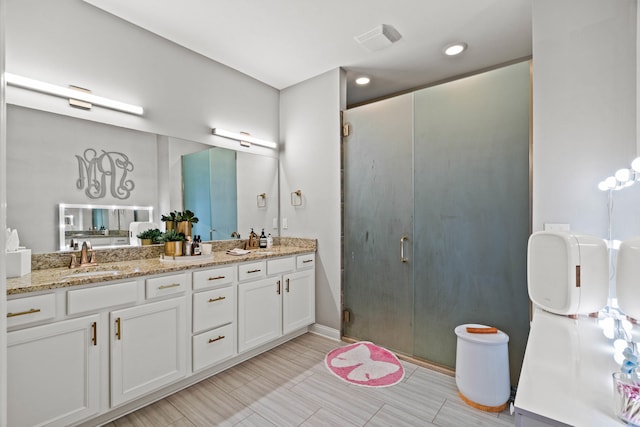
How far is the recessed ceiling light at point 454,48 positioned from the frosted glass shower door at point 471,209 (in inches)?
19.0

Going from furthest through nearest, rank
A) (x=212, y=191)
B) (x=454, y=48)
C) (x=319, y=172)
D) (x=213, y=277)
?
(x=319, y=172) → (x=212, y=191) → (x=454, y=48) → (x=213, y=277)

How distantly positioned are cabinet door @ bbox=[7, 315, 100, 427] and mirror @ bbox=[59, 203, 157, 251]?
0.69 metres

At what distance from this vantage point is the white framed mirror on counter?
1.82 meters

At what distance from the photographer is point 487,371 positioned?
6.20 feet

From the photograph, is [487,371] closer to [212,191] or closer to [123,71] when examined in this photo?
[212,191]

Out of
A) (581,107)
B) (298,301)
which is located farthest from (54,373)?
(581,107)

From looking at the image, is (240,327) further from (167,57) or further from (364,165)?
(167,57)

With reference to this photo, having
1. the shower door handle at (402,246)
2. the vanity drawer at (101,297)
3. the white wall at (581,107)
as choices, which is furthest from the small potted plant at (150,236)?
the white wall at (581,107)

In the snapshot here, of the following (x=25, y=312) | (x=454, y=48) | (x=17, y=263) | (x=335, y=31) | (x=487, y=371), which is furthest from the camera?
(x=454, y=48)

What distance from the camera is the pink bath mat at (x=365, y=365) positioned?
89.1 inches

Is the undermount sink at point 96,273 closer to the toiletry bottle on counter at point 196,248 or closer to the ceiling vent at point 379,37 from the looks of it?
the toiletry bottle on counter at point 196,248

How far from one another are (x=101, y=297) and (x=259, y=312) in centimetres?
123

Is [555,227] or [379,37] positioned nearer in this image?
[555,227]

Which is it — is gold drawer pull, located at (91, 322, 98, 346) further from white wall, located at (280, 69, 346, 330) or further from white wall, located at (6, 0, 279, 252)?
white wall, located at (280, 69, 346, 330)
